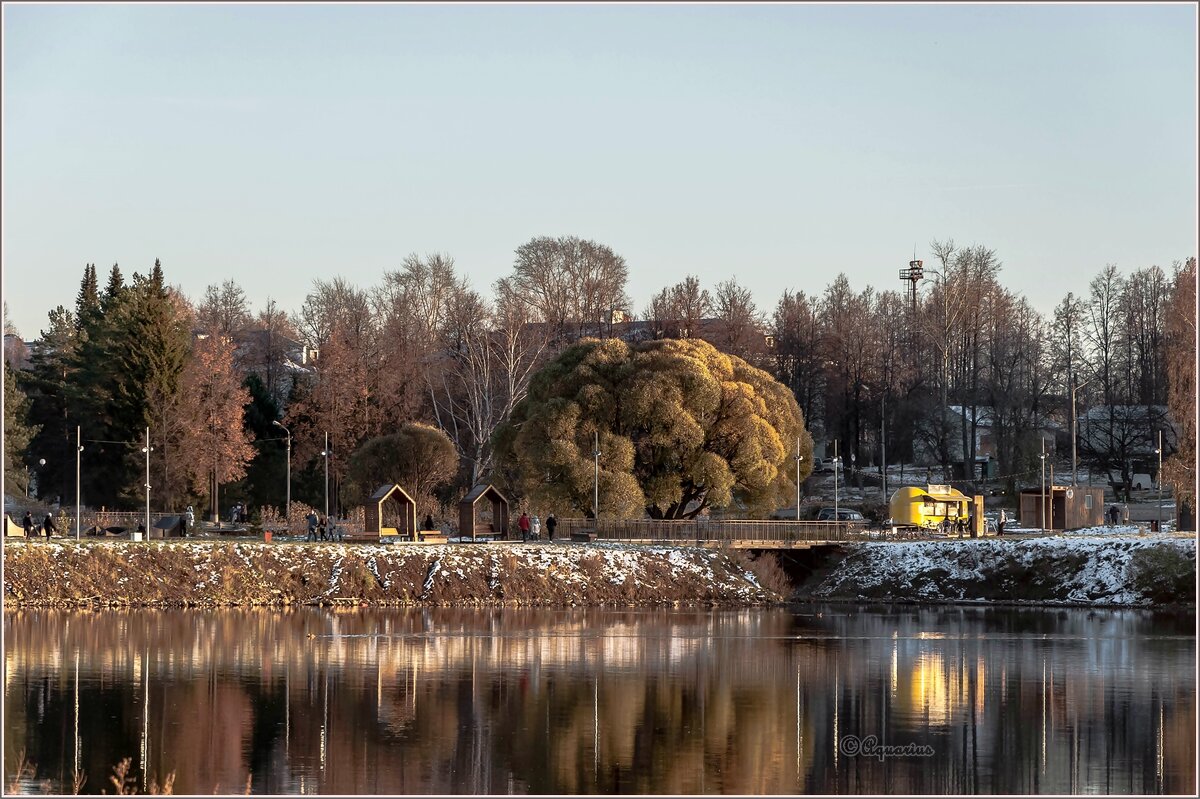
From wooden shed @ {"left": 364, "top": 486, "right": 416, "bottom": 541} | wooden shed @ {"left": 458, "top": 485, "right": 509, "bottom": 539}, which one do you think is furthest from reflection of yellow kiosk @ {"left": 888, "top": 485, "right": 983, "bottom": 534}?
wooden shed @ {"left": 364, "top": 486, "right": 416, "bottom": 541}

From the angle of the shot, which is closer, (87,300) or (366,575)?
(366,575)

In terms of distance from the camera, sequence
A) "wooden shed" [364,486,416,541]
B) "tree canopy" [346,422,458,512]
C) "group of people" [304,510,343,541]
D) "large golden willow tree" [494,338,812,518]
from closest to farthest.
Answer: "group of people" [304,510,343,541], "wooden shed" [364,486,416,541], "large golden willow tree" [494,338,812,518], "tree canopy" [346,422,458,512]

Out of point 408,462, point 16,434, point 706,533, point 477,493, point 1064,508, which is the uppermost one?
point 16,434

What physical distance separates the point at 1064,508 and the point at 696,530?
65.7 feet

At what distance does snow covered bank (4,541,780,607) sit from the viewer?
49875mm

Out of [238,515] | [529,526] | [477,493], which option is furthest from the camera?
[238,515]

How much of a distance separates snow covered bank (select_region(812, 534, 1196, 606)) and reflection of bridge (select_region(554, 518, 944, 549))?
2587 millimetres

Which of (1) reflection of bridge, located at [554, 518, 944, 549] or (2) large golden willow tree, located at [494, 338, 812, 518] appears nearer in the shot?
(1) reflection of bridge, located at [554, 518, 944, 549]

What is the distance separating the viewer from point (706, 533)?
2448 inches

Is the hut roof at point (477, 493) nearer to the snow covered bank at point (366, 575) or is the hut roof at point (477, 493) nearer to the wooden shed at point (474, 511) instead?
the wooden shed at point (474, 511)

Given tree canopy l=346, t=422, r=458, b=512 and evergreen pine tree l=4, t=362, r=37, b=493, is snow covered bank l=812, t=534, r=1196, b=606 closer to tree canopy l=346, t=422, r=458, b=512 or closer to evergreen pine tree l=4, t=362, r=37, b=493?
tree canopy l=346, t=422, r=458, b=512

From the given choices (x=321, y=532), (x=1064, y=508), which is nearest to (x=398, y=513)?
(x=321, y=532)

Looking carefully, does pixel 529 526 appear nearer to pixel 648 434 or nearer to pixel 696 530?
pixel 696 530

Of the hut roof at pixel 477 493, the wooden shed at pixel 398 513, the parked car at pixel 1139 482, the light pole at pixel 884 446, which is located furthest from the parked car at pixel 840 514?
the wooden shed at pixel 398 513
